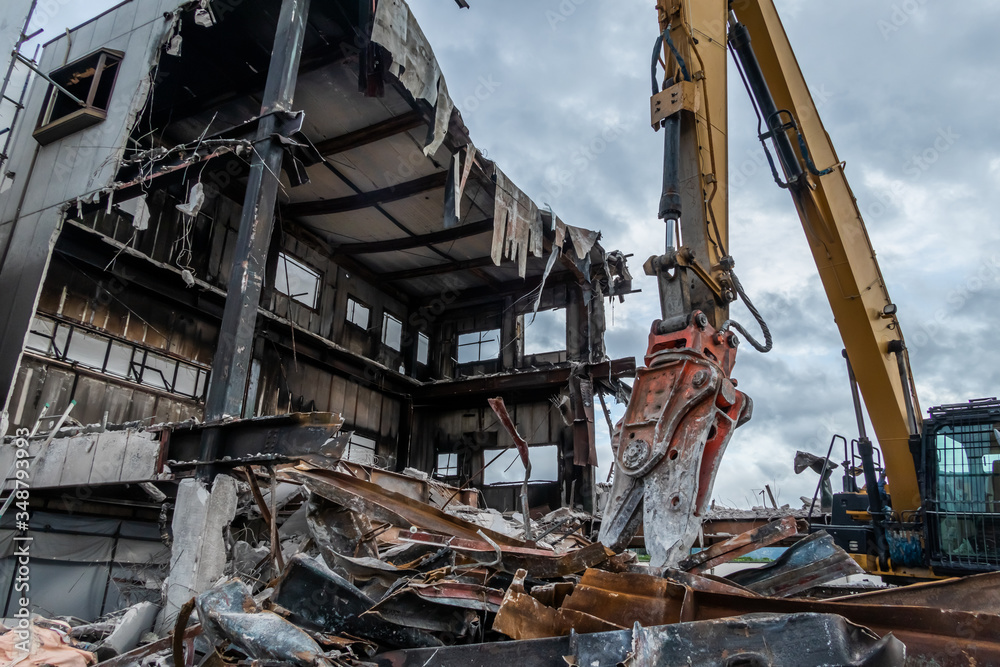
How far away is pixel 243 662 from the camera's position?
3066 mm

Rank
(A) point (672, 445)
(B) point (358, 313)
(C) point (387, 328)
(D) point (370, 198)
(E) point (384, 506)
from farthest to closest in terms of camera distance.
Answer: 1. (C) point (387, 328)
2. (B) point (358, 313)
3. (D) point (370, 198)
4. (E) point (384, 506)
5. (A) point (672, 445)

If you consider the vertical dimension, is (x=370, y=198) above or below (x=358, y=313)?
above

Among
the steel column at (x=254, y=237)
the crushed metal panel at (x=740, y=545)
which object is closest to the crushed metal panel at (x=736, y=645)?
the crushed metal panel at (x=740, y=545)

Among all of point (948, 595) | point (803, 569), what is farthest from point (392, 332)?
point (948, 595)

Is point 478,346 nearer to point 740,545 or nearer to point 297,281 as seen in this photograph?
point 297,281

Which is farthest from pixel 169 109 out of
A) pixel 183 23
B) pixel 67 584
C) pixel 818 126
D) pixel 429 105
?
pixel 818 126

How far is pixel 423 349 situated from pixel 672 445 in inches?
552

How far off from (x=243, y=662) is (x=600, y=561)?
6.88ft

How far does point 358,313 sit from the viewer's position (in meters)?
16.1

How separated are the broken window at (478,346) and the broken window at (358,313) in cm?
278

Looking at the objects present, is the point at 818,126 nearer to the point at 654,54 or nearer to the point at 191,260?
the point at 654,54

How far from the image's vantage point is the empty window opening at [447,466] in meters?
16.3

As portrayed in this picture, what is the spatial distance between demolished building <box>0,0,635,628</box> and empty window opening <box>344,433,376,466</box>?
0.20 ft

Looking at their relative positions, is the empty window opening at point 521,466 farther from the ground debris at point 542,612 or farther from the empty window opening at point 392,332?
the ground debris at point 542,612
